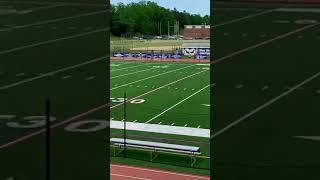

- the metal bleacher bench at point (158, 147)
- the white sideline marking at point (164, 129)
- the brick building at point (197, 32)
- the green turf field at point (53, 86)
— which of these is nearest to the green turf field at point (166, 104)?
the metal bleacher bench at point (158, 147)

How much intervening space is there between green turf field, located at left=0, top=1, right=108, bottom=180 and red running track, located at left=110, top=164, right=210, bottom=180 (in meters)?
0.50

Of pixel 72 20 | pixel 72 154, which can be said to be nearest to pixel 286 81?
pixel 72 154

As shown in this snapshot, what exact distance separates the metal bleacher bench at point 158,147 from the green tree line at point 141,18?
74.8 m

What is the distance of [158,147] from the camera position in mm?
12141

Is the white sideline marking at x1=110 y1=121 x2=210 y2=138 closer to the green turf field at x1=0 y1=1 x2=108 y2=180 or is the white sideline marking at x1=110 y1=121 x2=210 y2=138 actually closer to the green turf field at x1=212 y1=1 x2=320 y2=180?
the green turf field at x1=212 y1=1 x2=320 y2=180

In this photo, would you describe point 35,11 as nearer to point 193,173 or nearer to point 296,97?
point 296,97

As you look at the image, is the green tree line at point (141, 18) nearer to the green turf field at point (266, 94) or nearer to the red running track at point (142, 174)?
the green turf field at point (266, 94)

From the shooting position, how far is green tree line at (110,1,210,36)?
296 ft

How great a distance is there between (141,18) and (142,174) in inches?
3553

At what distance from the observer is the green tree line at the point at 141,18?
90287mm

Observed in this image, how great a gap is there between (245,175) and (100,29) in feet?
67.6

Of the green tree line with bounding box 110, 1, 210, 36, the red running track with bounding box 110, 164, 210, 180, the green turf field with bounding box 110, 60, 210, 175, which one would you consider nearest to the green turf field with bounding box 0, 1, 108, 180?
the red running track with bounding box 110, 164, 210, 180

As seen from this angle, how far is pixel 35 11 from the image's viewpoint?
28.2m

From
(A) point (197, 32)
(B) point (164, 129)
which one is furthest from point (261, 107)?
(A) point (197, 32)
